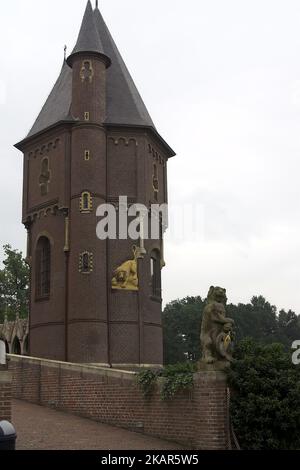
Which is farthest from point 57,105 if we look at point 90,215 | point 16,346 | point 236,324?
point 236,324

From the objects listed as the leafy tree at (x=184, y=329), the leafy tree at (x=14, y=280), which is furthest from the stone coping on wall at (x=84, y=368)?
the leafy tree at (x=184, y=329)

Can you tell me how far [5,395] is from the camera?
471 inches

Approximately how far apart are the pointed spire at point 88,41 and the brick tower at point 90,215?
58mm

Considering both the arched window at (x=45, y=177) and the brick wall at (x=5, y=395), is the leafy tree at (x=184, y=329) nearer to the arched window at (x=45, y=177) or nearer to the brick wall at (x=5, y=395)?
the arched window at (x=45, y=177)

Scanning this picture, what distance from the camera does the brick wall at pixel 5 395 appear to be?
11.9 m

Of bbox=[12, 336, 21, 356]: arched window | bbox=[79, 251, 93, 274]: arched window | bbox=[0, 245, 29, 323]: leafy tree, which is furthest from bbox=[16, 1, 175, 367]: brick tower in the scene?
bbox=[0, 245, 29, 323]: leafy tree

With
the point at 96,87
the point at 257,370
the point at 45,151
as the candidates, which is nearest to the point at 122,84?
the point at 96,87

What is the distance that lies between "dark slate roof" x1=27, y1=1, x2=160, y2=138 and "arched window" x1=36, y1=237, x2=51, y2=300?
17.9ft

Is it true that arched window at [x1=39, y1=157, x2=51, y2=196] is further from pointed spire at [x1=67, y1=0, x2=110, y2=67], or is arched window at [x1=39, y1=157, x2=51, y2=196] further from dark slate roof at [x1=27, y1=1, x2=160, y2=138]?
pointed spire at [x1=67, y1=0, x2=110, y2=67]

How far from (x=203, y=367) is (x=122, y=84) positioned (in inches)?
770

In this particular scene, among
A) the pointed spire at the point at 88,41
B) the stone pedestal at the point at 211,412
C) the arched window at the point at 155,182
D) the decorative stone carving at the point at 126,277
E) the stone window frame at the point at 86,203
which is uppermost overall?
the pointed spire at the point at 88,41

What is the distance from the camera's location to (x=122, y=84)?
106 feet

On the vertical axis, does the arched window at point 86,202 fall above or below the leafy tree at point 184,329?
above

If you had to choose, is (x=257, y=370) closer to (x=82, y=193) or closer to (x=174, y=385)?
(x=174, y=385)
